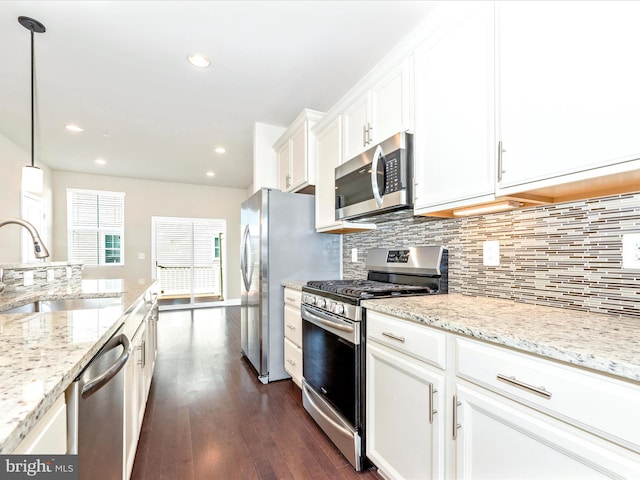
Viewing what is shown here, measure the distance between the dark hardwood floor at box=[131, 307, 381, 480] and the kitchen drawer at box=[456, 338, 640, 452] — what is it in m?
0.98

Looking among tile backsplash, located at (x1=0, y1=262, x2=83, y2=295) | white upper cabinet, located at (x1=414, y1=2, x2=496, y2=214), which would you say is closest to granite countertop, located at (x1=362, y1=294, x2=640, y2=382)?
white upper cabinet, located at (x1=414, y1=2, x2=496, y2=214)

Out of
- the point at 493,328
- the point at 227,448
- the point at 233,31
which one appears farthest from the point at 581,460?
the point at 233,31

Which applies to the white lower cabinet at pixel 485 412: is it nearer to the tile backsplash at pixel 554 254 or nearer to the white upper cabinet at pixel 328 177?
the tile backsplash at pixel 554 254

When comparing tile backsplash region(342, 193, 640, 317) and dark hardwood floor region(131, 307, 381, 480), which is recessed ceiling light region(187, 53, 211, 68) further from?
dark hardwood floor region(131, 307, 381, 480)

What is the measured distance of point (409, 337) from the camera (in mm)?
1319

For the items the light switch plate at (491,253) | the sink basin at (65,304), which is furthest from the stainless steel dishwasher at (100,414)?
the light switch plate at (491,253)

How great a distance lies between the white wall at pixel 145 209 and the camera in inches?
219

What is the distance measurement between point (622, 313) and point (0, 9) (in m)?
3.39

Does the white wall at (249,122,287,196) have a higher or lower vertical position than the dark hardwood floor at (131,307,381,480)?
higher

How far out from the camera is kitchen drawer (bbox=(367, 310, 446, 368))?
1.20m

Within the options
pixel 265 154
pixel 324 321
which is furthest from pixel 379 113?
pixel 265 154

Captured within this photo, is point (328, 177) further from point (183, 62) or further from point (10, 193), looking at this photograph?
point (10, 193)

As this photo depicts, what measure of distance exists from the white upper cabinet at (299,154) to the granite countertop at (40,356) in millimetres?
1845

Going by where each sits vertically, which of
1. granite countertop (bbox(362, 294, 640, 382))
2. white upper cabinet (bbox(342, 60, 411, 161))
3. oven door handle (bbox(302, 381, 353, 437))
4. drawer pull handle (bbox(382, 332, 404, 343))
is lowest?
oven door handle (bbox(302, 381, 353, 437))
